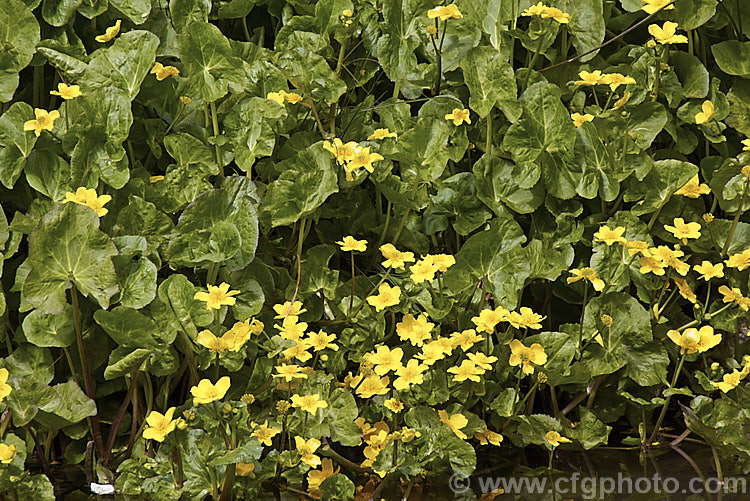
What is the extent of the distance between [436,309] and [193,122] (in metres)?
0.65

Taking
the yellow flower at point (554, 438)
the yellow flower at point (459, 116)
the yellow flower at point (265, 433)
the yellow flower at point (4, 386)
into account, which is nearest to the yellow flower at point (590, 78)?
the yellow flower at point (459, 116)

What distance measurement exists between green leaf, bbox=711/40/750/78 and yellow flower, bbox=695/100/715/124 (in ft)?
0.33

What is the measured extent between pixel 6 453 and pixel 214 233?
510 millimetres

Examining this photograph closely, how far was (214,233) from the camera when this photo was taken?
60.2 inches

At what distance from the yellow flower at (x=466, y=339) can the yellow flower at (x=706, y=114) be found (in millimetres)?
700

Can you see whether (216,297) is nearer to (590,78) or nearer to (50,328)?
(50,328)

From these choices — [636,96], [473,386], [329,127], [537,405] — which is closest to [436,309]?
[473,386]

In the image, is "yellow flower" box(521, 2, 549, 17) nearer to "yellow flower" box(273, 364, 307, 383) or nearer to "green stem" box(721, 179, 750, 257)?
"green stem" box(721, 179, 750, 257)

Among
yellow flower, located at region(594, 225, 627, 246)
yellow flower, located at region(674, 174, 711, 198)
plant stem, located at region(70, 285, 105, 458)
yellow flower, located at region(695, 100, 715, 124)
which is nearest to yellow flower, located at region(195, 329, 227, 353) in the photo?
plant stem, located at region(70, 285, 105, 458)

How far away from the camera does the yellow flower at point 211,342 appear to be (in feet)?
4.67

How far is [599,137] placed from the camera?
172 cm

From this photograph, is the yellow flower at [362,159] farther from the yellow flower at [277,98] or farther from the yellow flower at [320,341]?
the yellow flower at [320,341]

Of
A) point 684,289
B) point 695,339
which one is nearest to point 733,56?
point 684,289

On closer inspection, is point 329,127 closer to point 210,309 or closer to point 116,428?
point 210,309
